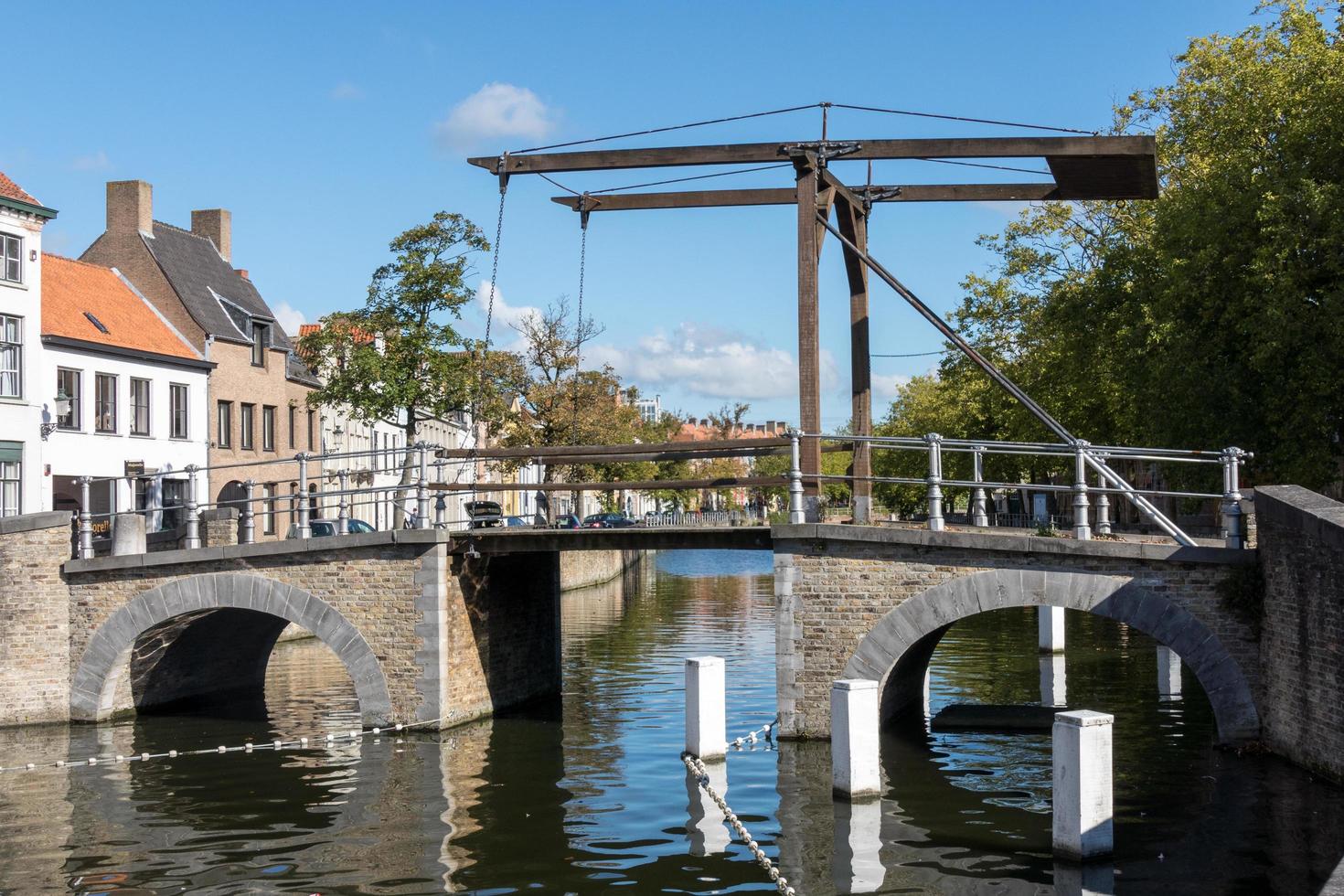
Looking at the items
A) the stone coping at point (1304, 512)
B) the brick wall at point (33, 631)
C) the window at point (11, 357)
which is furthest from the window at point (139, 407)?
the stone coping at point (1304, 512)

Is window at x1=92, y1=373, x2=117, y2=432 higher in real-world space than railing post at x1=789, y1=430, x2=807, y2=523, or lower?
higher

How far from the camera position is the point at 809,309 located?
61.6 ft

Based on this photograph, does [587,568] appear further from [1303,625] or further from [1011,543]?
[1303,625]

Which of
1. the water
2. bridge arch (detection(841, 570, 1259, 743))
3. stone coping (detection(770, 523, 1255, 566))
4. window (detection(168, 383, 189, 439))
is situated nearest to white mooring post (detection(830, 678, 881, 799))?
the water

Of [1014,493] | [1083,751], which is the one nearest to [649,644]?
[1083,751]

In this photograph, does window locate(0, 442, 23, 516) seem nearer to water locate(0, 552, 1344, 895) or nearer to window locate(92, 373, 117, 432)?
window locate(92, 373, 117, 432)

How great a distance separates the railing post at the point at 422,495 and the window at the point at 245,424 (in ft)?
83.9

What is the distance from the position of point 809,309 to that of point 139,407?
26464 millimetres

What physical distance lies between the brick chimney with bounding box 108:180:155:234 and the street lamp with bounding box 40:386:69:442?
384 inches

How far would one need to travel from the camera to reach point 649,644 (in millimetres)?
33219

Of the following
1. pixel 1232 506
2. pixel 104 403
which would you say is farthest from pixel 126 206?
pixel 1232 506

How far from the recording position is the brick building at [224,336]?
4297cm

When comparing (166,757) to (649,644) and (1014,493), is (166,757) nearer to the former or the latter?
(649,644)

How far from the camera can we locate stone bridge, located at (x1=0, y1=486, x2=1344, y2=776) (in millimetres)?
15398
